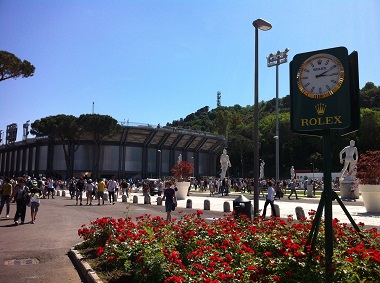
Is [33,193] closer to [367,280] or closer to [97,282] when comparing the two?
[97,282]

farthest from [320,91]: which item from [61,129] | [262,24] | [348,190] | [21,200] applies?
[61,129]

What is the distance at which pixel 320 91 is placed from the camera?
5340 mm

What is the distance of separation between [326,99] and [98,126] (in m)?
68.1

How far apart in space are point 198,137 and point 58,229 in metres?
74.4

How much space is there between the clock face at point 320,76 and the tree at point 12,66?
24071 mm

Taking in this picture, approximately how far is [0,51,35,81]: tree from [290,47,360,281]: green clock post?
24026 mm

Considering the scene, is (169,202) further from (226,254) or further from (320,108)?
(320,108)

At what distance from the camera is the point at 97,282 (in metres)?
5.62

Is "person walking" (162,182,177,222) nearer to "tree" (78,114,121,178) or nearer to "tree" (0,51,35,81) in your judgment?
"tree" (0,51,35,81)

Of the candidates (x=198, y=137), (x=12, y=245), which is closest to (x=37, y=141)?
(x=198, y=137)

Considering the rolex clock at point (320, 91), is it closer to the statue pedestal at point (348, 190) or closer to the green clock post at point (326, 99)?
the green clock post at point (326, 99)

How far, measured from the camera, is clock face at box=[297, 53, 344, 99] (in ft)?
17.3

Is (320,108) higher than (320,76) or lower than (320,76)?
lower

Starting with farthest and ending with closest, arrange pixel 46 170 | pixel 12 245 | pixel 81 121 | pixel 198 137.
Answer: pixel 198 137 → pixel 46 170 → pixel 81 121 → pixel 12 245
